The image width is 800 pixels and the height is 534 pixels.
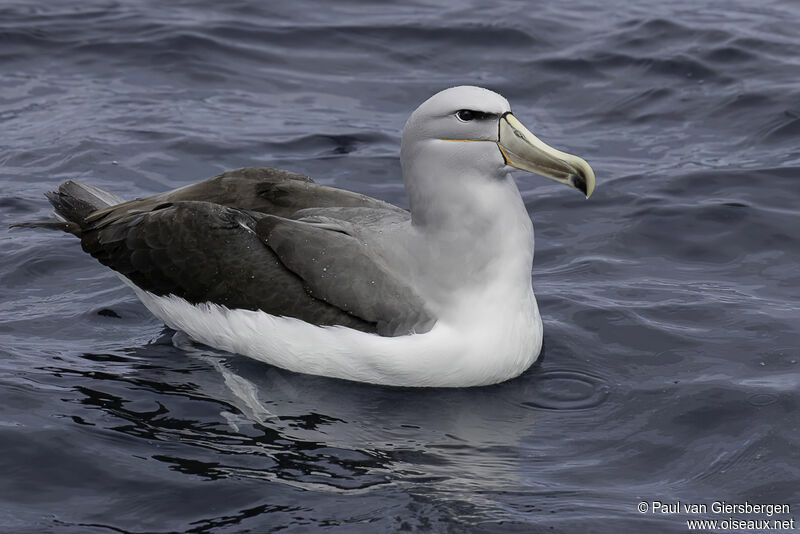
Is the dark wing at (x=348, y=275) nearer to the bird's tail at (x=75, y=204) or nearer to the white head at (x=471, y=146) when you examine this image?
the white head at (x=471, y=146)

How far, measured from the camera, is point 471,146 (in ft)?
24.0

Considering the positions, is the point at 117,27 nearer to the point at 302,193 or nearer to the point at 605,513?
the point at 302,193

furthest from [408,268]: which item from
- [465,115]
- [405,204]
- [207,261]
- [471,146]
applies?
[405,204]

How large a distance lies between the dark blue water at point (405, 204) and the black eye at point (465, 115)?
1.56m

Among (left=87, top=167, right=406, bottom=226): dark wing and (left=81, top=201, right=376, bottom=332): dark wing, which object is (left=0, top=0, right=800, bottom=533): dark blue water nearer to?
(left=81, top=201, right=376, bottom=332): dark wing

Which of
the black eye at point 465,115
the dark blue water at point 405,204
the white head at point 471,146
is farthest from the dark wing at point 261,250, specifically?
the black eye at point 465,115

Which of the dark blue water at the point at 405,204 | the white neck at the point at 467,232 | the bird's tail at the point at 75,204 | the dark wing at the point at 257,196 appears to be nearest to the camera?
the dark blue water at the point at 405,204

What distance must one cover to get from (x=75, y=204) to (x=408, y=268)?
97.7 inches


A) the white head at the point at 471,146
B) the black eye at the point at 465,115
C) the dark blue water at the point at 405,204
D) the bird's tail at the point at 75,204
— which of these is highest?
the black eye at the point at 465,115

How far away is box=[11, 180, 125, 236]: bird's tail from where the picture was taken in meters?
8.30

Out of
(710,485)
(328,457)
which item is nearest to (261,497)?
(328,457)

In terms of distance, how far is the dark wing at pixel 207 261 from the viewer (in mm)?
7344

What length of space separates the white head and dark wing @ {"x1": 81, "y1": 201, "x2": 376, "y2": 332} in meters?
0.91

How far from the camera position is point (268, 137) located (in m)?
11.7
